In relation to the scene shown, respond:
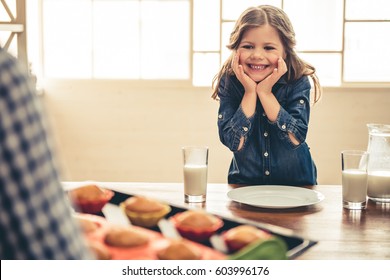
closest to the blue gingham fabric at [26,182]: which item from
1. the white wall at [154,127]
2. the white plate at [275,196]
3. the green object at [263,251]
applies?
the green object at [263,251]

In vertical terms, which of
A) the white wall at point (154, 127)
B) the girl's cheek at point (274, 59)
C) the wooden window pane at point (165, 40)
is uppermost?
the wooden window pane at point (165, 40)

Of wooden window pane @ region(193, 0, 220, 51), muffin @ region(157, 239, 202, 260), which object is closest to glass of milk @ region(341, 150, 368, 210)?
muffin @ region(157, 239, 202, 260)

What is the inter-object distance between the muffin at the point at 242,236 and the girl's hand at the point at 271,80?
0.81 m

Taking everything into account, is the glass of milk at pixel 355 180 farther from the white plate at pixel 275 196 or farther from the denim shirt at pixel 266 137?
the denim shirt at pixel 266 137

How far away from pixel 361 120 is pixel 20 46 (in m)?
2.12

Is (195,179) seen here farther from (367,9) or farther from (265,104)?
(367,9)

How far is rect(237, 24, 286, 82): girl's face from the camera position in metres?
1.53

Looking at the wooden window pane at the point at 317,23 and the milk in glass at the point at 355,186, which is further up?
the wooden window pane at the point at 317,23

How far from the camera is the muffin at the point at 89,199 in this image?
89cm

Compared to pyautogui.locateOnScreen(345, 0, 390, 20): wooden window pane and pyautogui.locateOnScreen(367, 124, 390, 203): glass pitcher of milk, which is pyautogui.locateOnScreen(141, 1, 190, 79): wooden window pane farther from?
pyautogui.locateOnScreen(367, 124, 390, 203): glass pitcher of milk

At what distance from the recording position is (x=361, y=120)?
136 inches
